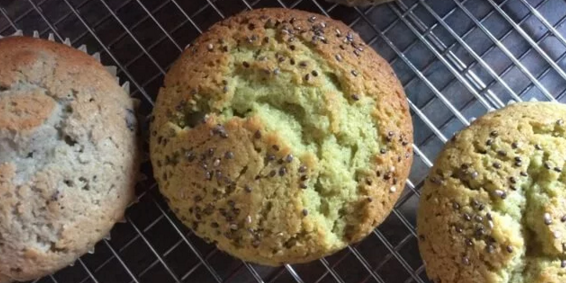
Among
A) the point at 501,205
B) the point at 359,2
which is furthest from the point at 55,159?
the point at 501,205

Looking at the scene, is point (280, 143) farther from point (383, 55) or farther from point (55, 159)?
point (383, 55)

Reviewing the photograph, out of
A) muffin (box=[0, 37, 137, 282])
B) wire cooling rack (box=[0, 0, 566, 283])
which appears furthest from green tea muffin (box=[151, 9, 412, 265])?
wire cooling rack (box=[0, 0, 566, 283])

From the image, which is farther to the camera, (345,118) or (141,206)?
(141,206)

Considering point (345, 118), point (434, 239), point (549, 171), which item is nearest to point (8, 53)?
point (345, 118)

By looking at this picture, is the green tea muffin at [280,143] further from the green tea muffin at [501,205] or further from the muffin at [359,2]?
the muffin at [359,2]

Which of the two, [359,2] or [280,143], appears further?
[359,2]

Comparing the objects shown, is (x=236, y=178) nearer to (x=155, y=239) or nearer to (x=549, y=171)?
(x=155, y=239)
